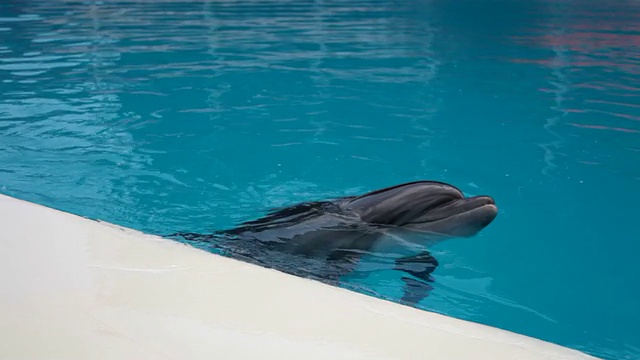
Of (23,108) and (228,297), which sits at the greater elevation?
(228,297)

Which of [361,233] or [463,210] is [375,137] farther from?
[463,210]

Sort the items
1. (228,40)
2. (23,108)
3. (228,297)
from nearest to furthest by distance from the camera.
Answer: (228,297), (23,108), (228,40)

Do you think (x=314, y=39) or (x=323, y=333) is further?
(x=314, y=39)

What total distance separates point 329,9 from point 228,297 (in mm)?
14306

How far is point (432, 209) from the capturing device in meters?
3.50

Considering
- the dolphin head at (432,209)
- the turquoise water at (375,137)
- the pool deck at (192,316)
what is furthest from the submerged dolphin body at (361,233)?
the pool deck at (192,316)

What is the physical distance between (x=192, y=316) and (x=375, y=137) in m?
5.09

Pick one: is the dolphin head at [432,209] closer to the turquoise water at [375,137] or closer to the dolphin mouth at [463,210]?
the dolphin mouth at [463,210]

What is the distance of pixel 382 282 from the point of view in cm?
395

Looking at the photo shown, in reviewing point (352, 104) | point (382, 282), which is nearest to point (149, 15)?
point (352, 104)

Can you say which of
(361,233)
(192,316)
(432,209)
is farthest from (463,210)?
(192,316)

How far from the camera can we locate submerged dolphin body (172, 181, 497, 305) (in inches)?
137

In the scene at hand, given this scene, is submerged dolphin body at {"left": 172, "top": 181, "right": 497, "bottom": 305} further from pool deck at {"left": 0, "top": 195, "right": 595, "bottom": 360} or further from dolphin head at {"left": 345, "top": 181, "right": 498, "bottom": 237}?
pool deck at {"left": 0, "top": 195, "right": 595, "bottom": 360}

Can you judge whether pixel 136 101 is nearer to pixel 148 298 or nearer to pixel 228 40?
pixel 228 40
